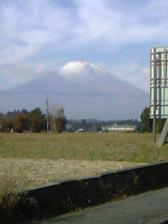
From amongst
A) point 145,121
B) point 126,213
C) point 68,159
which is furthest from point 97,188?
point 145,121

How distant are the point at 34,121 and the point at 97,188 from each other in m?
77.1

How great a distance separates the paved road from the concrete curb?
308 mm

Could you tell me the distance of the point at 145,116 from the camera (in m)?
81.8

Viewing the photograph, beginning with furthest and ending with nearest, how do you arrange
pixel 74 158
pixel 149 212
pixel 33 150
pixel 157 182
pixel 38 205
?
1. pixel 33 150
2. pixel 74 158
3. pixel 157 182
4. pixel 149 212
5. pixel 38 205

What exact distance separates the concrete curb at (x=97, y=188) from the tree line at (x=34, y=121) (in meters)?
65.2

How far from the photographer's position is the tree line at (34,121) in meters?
84.6

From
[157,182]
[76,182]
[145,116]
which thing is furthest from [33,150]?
[145,116]

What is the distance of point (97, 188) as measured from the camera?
12.4m

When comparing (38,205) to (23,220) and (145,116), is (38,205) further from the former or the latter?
(145,116)

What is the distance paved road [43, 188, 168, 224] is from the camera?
10062 millimetres

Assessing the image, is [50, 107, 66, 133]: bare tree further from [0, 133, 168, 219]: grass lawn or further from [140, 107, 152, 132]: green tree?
[0, 133, 168, 219]: grass lawn

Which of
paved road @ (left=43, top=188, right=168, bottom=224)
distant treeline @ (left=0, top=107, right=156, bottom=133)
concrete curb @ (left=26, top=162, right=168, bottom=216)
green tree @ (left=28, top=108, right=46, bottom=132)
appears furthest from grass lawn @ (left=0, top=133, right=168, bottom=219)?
green tree @ (left=28, top=108, right=46, bottom=132)

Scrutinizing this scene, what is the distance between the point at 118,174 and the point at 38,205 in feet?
11.2

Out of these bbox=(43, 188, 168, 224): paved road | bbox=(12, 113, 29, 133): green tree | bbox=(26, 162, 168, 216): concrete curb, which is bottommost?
bbox=(43, 188, 168, 224): paved road
